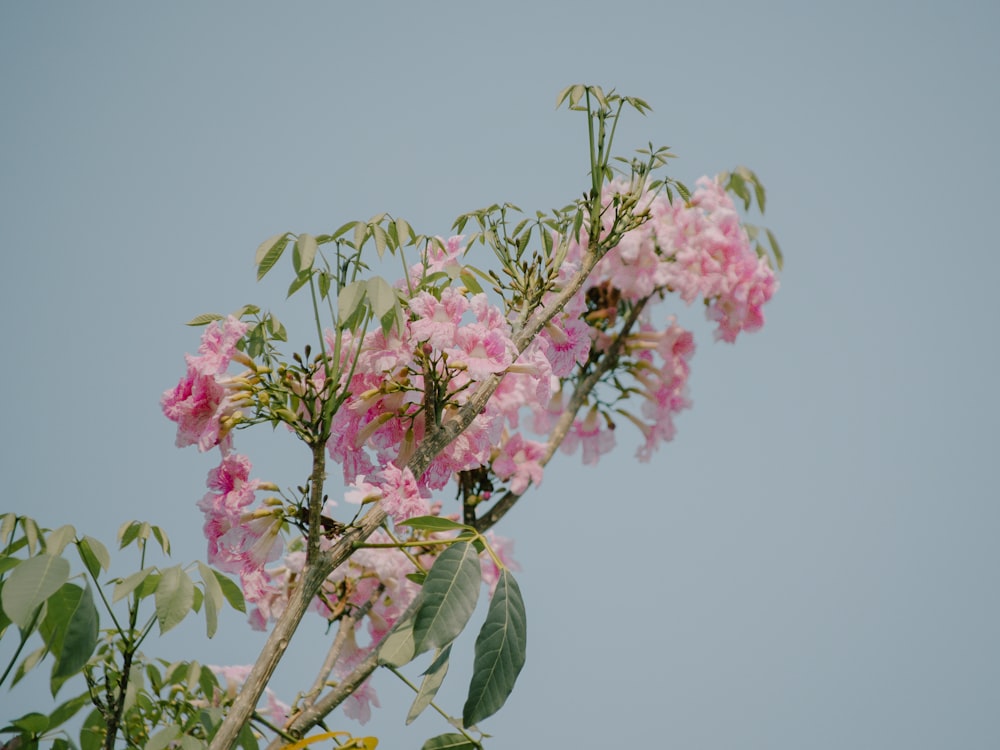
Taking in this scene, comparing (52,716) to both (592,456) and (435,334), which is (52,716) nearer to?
(435,334)

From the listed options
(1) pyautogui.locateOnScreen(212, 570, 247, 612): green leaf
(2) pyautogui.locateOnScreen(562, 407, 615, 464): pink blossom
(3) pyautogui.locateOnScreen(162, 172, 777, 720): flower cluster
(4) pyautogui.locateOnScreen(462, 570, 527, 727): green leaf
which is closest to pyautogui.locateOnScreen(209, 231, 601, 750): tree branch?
(3) pyautogui.locateOnScreen(162, 172, 777, 720): flower cluster

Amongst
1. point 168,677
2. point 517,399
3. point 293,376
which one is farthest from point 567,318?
point 168,677

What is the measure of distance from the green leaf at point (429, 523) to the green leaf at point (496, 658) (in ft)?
0.39

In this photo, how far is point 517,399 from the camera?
167cm

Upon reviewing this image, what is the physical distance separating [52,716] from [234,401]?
932 mm

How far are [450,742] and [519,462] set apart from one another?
1.11m

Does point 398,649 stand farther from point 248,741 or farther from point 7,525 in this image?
point 7,525

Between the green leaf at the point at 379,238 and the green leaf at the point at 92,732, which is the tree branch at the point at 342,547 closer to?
the green leaf at the point at 379,238

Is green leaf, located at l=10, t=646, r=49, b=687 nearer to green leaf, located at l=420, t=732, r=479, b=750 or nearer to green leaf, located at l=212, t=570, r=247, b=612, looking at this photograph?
green leaf, located at l=212, t=570, r=247, b=612

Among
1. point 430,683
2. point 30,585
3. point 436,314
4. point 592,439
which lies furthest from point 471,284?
point 592,439

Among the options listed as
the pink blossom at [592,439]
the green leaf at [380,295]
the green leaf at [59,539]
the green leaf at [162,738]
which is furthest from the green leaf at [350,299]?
the pink blossom at [592,439]

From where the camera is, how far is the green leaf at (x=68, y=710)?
1942 mm

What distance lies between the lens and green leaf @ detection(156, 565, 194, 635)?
1.33 metres

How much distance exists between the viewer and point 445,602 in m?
1.26
